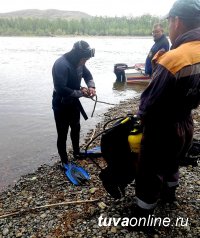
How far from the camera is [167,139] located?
10.3 feet

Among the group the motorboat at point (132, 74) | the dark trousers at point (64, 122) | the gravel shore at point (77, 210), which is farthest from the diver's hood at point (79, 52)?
the motorboat at point (132, 74)

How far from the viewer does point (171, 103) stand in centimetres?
294

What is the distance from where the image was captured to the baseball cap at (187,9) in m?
2.92

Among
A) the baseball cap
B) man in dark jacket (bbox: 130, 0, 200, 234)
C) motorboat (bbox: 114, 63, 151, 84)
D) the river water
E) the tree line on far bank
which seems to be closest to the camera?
man in dark jacket (bbox: 130, 0, 200, 234)

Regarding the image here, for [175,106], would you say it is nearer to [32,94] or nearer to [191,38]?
[191,38]

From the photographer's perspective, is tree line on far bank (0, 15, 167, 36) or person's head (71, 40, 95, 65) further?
tree line on far bank (0, 15, 167, 36)

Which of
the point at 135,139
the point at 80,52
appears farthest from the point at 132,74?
the point at 135,139

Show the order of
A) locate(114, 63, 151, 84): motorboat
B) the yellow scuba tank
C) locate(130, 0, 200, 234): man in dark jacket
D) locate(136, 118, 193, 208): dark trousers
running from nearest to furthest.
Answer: locate(130, 0, 200, 234): man in dark jacket → locate(136, 118, 193, 208): dark trousers → the yellow scuba tank → locate(114, 63, 151, 84): motorboat

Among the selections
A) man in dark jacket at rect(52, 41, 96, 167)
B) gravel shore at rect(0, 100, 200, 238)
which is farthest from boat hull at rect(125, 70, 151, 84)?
gravel shore at rect(0, 100, 200, 238)

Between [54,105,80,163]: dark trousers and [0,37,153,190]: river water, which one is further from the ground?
[54,105,80,163]: dark trousers

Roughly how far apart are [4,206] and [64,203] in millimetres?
1182

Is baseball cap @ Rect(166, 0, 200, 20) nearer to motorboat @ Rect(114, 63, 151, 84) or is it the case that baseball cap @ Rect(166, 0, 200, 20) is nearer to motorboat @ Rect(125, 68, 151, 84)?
motorboat @ Rect(114, 63, 151, 84)

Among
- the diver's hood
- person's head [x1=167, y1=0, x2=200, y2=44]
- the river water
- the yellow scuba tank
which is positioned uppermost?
person's head [x1=167, y1=0, x2=200, y2=44]

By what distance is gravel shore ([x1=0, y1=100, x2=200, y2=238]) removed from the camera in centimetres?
374
